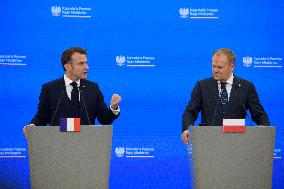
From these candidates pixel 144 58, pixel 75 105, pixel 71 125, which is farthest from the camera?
pixel 144 58

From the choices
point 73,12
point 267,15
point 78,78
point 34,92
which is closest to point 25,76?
point 34,92

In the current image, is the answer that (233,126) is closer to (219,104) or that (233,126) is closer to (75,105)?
(219,104)

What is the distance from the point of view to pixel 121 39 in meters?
5.77

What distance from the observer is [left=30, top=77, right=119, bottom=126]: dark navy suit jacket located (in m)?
4.31

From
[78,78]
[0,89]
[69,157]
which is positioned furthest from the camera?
[0,89]

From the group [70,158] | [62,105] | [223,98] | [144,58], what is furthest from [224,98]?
[144,58]

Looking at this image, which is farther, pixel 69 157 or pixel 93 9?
pixel 93 9

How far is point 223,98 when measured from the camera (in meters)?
4.34

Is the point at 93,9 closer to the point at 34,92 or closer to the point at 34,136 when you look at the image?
the point at 34,92

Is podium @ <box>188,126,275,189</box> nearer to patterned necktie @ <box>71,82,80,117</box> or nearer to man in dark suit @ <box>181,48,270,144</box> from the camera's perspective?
man in dark suit @ <box>181,48,270,144</box>

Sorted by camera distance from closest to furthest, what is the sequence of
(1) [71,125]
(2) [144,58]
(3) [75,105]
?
(1) [71,125] < (3) [75,105] < (2) [144,58]

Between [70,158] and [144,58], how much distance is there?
7.65 feet

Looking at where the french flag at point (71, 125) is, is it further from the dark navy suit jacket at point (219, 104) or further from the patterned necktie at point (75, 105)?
the dark navy suit jacket at point (219, 104)

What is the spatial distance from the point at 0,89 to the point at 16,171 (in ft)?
2.82
